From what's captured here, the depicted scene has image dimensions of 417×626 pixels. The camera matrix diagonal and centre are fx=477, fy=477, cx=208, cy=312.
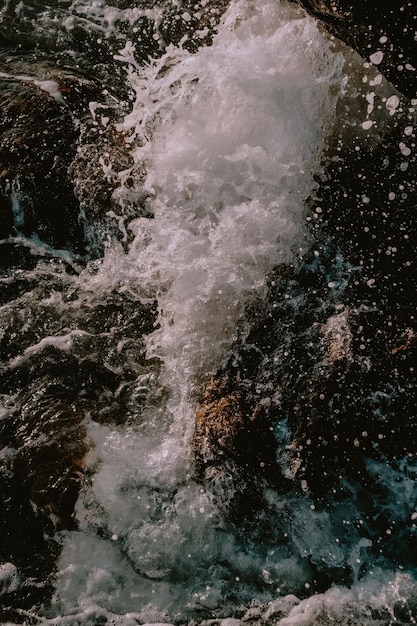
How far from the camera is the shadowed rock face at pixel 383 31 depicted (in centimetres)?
333

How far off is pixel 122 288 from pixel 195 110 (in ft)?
6.24

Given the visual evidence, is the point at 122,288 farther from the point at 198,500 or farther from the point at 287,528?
the point at 287,528

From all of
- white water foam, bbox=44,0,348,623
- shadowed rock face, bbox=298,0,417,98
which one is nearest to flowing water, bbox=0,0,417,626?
white water foam, bbox=44,0,348,623

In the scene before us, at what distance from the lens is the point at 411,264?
12.3 ft

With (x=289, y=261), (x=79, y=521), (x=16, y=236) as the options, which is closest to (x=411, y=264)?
(x=289, y=261)

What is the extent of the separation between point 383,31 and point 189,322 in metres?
2.59

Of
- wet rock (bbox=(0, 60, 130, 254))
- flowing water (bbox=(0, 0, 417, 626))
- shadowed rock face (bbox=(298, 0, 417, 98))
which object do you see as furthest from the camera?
wet rock (bbox=(0, 60, 130, 254))

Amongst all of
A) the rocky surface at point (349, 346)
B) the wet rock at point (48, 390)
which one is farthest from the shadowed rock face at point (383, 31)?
the wet rock at point (48, 390)

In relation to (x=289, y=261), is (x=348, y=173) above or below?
above

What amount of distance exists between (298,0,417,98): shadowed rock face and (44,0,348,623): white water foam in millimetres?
648

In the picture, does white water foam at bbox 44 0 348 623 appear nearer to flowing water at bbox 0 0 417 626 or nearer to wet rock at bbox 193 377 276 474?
flowing water at bbox 0 0 417 626

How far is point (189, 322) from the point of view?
3.87 meters

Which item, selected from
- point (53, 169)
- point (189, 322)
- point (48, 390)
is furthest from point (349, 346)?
point (53, 169)

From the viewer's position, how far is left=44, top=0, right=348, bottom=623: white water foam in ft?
10.1
